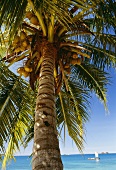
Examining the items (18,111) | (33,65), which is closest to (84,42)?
(33,65)

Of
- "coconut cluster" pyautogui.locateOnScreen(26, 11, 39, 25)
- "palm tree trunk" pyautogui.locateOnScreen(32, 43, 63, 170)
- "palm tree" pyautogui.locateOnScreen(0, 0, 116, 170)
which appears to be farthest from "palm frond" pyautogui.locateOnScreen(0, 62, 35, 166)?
"palm tree trunk" pyautogui.locateOnScreen(32, 43, 63, 170)

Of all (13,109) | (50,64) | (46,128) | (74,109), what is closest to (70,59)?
(50,64)

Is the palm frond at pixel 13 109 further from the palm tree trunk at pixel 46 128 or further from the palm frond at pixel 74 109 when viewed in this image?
the palm tree trunk at pixel 46 128

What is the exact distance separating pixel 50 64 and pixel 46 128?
1287 mm

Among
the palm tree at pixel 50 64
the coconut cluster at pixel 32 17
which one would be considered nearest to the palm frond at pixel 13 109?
the palm tree at pixel 50 64

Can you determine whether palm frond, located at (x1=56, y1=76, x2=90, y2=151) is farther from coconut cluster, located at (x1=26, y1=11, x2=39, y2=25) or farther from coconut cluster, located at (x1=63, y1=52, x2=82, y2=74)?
coconut cluster, located at (x1=26, y1=11, x2=39, y2=25)

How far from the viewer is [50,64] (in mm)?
4426

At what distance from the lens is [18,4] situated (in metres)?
3.62

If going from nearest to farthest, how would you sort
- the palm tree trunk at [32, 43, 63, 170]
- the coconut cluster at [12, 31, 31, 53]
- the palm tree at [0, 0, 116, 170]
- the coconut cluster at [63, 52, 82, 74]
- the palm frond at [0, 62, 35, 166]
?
the palm tree trunk at [32, 43, 63, 170] < the palm tree at [0, 0, 116, 170] < the coconut cluster at [12, 31, 31, 53] < the coconut cluster at [63, 52, 82, 74] < the palm frond at [0, 62, 35, 166]

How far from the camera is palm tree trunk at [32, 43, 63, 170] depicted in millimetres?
3115

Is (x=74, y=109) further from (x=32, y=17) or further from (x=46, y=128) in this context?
(x=46, y=128)

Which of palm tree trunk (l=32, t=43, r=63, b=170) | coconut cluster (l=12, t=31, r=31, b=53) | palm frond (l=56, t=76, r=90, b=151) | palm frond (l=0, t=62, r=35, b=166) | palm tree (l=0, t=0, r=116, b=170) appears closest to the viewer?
palm tree trunk (l=32, t=43, r=63, b=170)

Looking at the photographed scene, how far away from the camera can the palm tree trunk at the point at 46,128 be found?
312cm

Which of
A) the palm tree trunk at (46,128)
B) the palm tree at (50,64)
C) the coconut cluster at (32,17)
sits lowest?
the palm tree trunk at (46,128)
